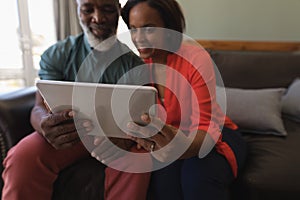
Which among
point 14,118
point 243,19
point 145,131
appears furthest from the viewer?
point 243,19

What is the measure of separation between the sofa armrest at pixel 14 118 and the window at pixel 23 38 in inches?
39.4

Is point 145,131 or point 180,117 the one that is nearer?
point 145,131

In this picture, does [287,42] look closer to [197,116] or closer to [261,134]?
[261,134]

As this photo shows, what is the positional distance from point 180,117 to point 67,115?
43 cm

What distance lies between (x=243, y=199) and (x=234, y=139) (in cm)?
22

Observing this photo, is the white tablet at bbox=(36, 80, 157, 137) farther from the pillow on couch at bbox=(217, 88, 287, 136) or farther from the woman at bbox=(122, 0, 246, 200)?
the pillow on couch at bbox=(217, 88, 287, 136)

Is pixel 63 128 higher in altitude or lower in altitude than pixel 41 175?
higher

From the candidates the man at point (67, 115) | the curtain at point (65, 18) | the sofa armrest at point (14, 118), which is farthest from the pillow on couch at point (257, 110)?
the curtain at point (65, 18)

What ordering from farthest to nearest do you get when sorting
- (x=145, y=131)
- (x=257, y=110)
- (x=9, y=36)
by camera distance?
(x=9, y=36)
(x=257, y=110)
(x=145, y=131)

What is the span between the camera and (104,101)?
0.86 meters

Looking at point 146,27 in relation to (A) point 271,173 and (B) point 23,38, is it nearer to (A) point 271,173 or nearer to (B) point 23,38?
(A) point 271,173

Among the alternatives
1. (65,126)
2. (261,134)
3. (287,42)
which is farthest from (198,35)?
(65,126)

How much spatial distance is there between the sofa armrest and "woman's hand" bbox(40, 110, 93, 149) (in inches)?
9.7

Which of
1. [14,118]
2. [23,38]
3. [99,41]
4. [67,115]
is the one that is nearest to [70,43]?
[99,41]
